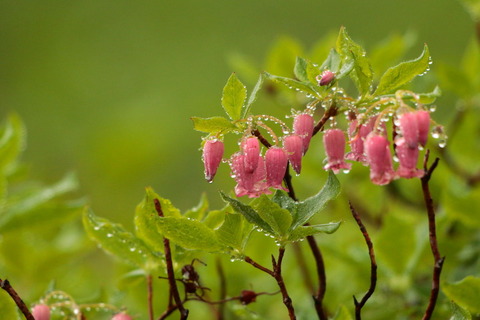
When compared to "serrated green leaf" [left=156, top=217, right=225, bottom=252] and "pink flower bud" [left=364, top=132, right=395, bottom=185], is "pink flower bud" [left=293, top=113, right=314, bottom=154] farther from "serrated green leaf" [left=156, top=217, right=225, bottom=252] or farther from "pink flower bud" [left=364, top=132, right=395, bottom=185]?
"serrated green leaf" [left=156, top=217, right=225, bottom=252]

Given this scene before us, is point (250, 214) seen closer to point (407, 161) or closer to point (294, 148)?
point (294, 148)

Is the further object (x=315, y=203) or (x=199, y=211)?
(x=199, y=211)

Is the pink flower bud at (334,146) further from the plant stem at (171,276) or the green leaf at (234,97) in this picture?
the plant stem at (171,276)

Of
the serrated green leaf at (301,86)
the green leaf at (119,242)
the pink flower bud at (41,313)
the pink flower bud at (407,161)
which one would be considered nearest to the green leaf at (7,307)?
the pink flower bud at (41,313)

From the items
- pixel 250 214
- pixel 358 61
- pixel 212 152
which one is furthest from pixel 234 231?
pixel 358 61

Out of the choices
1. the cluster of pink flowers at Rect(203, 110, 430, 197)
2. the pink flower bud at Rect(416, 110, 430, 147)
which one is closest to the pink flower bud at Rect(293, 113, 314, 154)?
the cluster of pink flowers at Rect(203, 110, 430, 197)

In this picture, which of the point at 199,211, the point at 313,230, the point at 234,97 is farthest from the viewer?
the point at 199,211
